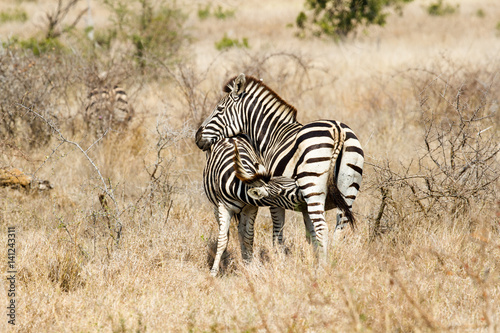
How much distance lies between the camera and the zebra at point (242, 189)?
470 cm

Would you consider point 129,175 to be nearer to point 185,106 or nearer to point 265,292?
point 185,106

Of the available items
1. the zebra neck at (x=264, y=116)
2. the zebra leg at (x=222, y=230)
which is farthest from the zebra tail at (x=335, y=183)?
the zebra leg at (x=222, y=230)

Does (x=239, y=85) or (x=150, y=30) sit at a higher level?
(x=150, y=30)

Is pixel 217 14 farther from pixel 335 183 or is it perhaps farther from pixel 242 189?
pixel 335 183

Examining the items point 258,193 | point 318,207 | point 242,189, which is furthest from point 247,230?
point 318,207

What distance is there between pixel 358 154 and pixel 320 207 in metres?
0.59

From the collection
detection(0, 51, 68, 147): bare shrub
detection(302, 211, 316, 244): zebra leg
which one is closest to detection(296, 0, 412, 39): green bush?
detection(0, 51, 68, 147): bare shrub

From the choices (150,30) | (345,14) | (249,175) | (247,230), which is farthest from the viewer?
(345,14)

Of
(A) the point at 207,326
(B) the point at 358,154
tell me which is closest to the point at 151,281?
(A) the point at 207,326

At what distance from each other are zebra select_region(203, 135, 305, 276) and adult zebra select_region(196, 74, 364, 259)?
0.42ft

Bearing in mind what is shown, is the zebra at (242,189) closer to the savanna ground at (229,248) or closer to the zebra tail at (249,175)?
the zebra tail at (249,175)

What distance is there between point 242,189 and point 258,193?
0.30 m

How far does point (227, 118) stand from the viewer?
550 centimetres

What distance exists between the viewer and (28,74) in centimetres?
886
